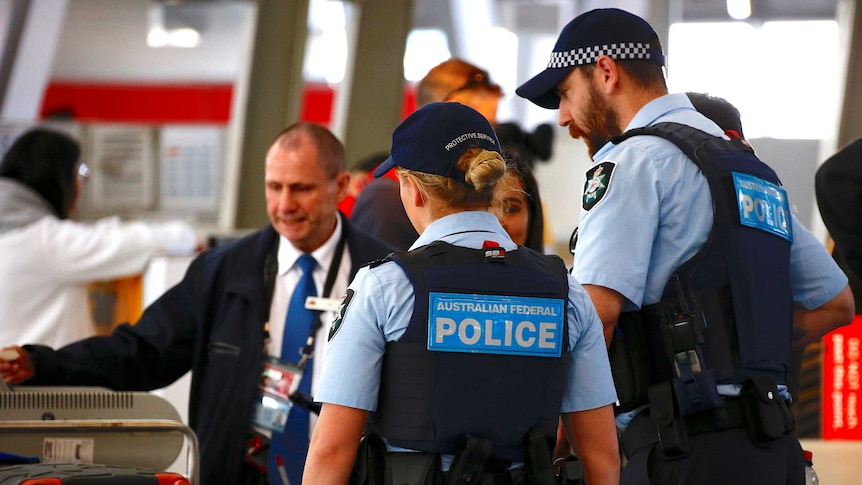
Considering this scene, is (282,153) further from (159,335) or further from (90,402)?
(90,402)

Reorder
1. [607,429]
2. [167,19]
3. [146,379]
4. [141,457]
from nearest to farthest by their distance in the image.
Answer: [607,429], [141,457], [146,379], [167,19]

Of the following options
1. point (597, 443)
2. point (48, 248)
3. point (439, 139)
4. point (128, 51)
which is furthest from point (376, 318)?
point (128, 51)

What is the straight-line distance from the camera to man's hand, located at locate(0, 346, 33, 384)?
8.02 ft

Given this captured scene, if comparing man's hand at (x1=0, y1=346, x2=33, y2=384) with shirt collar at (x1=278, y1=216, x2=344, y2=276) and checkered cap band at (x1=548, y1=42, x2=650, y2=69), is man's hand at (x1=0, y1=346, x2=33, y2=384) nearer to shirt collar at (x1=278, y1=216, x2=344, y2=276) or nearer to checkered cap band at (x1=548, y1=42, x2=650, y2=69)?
shirt collar at (x1=278, y1=216, x2=344, y2=276)

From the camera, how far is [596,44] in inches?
83.0

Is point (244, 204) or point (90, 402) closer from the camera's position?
point (90, 402)

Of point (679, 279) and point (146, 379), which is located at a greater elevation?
point (679, 279)

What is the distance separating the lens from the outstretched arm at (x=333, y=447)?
1715 millimetres

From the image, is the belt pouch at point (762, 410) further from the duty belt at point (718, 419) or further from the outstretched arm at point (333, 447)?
the outstretched arm at point (333, 447)

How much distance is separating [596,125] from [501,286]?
545 millimetres

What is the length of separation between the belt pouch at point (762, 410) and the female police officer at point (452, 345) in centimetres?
39

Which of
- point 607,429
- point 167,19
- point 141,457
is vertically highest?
point 167,19

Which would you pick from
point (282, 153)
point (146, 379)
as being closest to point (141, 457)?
point (146, 379)

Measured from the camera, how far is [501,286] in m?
1.75
